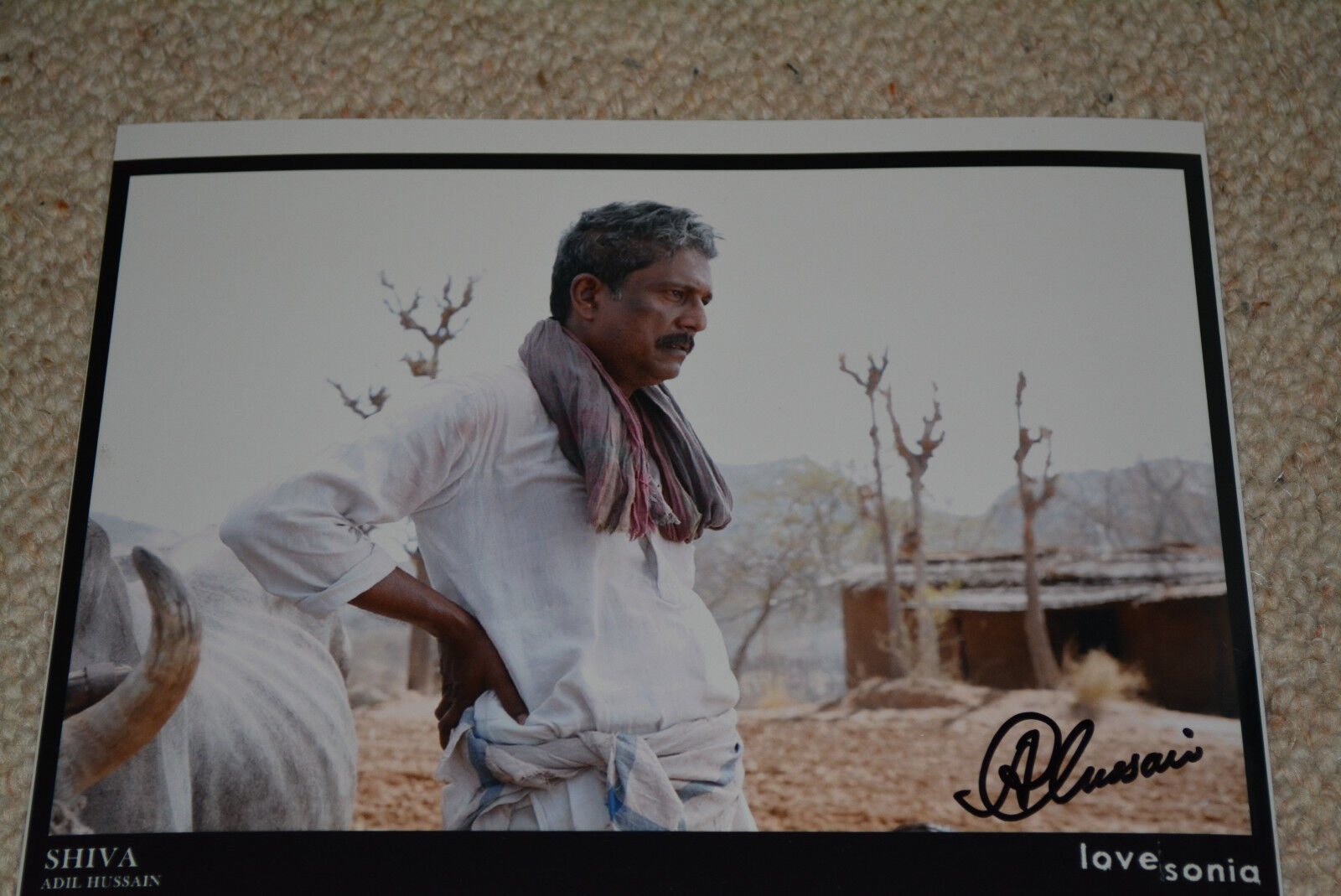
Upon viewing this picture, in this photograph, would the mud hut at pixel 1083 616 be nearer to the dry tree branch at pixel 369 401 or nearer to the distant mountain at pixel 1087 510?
the distant mountain at pixel 1087 510

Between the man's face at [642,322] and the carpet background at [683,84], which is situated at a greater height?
the carpet background at [683,84]

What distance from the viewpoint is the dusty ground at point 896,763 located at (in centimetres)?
144

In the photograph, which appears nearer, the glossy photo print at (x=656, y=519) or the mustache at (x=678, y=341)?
the glossy photo print at (x=656, y=519)

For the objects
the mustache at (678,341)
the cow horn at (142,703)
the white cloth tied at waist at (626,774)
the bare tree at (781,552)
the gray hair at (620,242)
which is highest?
the gray hair at (620,242)

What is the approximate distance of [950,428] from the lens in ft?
5.08

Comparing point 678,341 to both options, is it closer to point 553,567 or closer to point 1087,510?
point 553,567

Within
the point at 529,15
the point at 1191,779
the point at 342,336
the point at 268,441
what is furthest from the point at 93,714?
the point at 1191,779

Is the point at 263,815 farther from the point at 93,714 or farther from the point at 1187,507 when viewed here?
the point at 1187,507

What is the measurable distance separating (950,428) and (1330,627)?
2.07 feet

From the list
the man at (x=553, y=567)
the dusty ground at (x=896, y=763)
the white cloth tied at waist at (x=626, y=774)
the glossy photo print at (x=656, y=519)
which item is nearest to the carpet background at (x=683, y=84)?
the glossy photo print at (x=656, y=519)

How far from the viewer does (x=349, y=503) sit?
57.8 inches

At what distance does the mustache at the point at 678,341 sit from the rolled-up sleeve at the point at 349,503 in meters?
0.29

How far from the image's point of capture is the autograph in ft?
4.74

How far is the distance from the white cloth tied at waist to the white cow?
0.17 metres
